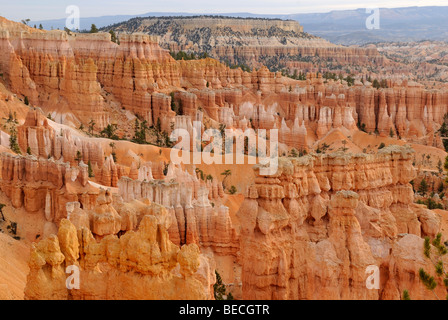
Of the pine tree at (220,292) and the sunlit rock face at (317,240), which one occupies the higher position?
the sunlit rock face at (317,240)

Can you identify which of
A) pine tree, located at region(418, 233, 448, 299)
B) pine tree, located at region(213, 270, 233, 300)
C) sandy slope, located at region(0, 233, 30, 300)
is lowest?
pine tree, located at region(213, 270, 233, 300)

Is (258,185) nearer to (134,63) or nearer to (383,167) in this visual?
(383,167)

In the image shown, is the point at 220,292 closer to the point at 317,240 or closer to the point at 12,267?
the point at 317,240

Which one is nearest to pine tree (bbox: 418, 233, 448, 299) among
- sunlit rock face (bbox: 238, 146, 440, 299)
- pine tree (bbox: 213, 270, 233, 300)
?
sunlit rock face (bbox: 238, 146, 440, 299)

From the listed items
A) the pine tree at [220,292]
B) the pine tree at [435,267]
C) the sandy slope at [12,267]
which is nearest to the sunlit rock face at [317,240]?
the pine tree at [220,292]

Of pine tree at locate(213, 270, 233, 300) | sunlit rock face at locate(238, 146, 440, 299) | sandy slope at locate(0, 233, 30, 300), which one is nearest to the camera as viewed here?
sandy slope at locate(0, 233, 30, 300)

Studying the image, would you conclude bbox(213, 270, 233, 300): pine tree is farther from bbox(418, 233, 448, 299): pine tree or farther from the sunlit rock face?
bbox(418, 233, 448, 299): pine tree

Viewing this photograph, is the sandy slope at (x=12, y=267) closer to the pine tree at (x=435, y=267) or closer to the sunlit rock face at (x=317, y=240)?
the sunlit rock face at (x=317, y=240)

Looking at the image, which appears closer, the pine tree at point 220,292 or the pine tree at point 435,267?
the pine tree at point 435,267

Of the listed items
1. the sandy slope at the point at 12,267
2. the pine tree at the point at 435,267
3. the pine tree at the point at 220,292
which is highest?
the pine tree at the point at 435,267

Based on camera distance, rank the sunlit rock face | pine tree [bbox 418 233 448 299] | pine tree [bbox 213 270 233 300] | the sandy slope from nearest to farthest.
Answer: pine tree [bbox 418 233 448 299], the sandy slope, the sunlit rock face, pine tree [bbox 213 270 233 300]
